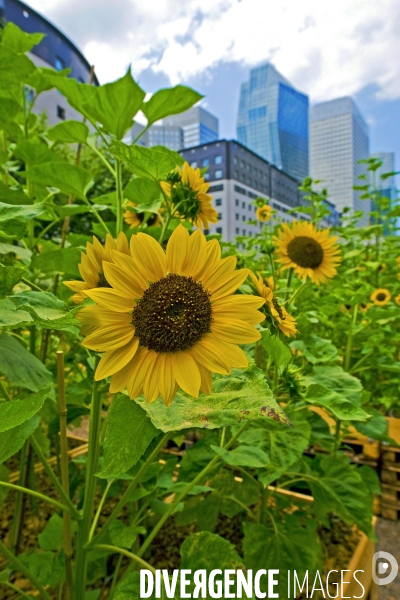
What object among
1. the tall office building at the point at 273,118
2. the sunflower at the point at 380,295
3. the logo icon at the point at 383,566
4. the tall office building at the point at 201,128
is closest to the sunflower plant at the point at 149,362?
the logo icon at the point at 383,566

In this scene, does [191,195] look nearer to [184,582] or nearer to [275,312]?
[275,312]

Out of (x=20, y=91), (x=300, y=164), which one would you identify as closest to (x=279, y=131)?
(x=300, y=164)

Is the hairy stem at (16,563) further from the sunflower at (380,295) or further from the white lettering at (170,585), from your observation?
the sunflower at (380,295)

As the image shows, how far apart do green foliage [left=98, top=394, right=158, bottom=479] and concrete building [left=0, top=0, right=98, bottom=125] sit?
1586 centimetres

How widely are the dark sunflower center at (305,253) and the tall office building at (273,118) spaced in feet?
54.8

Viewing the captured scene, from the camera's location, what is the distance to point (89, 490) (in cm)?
41

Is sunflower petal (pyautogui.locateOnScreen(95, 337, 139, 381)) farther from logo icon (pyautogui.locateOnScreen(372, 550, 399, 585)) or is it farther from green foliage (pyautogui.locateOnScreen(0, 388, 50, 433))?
logo icon (pyautogui.locateOnScreen(372, 550, 399, 585))

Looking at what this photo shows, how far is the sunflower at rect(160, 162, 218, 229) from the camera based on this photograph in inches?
19.8

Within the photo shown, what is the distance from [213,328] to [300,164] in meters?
17.1

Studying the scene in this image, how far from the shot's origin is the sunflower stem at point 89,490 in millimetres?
405

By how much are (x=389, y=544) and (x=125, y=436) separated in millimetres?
1072

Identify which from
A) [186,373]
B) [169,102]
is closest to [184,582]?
[186,373]

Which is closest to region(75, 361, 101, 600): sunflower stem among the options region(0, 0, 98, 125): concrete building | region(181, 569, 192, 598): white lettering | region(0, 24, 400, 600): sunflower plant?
region(0, 24, 400, 600): sunflower plant

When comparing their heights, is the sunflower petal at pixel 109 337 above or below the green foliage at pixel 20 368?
above
